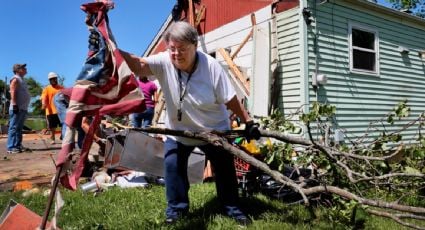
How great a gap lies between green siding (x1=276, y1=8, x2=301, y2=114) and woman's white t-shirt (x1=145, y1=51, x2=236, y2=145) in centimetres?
558

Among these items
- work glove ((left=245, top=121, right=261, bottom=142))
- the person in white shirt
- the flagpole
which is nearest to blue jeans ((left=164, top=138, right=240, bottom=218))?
the person in white shirt

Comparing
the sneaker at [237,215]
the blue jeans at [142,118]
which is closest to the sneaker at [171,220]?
the sneaker at [237,215]

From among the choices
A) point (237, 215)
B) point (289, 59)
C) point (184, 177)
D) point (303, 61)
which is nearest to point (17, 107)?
point (289, 59)

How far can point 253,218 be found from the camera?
3.39 m

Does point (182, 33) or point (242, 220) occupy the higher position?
point (182, 33)

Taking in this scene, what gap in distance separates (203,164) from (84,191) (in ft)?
4.94

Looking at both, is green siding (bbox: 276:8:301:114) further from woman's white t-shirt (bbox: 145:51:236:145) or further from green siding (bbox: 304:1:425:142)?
woman's white t-shirt (bbox: 145:51:236:145)

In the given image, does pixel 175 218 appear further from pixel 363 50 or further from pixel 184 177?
pixel 363 50

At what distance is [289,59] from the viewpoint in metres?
8.70

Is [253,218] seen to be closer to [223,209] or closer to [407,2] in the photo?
[223,209]

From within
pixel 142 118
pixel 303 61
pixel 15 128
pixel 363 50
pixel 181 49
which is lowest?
pixel 15 128

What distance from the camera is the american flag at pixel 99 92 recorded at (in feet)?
8.21

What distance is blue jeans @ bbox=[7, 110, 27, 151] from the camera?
29.1 feet

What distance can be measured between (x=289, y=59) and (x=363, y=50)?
7.96ft
